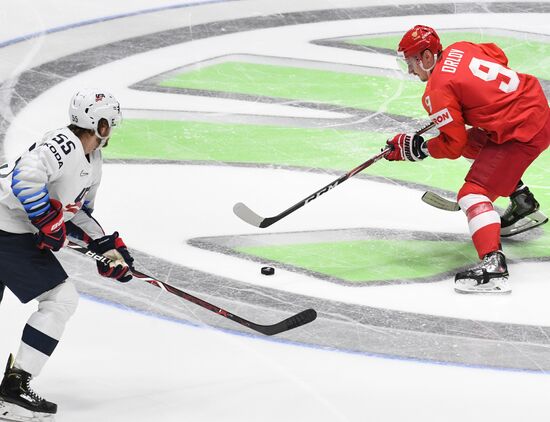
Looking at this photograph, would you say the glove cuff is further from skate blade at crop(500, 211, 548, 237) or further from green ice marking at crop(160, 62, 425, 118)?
green ice marking at crop(160, 62, 425, 118)

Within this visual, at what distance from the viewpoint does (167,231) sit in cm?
548

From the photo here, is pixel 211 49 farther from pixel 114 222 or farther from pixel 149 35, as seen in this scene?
pixel 114 222

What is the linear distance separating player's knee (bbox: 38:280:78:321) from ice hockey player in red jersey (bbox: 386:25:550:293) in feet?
5.81

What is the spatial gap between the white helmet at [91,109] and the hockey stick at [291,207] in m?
1.57

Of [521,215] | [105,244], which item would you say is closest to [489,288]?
[521,215]

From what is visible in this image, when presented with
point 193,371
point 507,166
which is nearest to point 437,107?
point 507,166

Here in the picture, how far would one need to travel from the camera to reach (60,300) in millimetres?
3760

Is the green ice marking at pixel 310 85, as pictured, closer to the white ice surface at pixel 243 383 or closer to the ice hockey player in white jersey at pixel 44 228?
the white ice surface at pixel 243 383

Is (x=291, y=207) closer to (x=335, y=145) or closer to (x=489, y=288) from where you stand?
(x=489, y=288)

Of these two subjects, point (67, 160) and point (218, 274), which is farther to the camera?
point (218, 274)

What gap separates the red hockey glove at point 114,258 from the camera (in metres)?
3.93

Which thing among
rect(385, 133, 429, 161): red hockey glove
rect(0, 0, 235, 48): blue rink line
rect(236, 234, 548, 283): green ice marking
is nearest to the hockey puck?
rect(236, 234, 548, 283): green ice marking

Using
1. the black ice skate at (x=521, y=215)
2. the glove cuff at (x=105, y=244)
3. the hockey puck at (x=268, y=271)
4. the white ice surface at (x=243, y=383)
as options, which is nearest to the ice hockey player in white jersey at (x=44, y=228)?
the glove cuff at (x=105, y=244)

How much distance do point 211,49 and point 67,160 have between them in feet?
15.0
